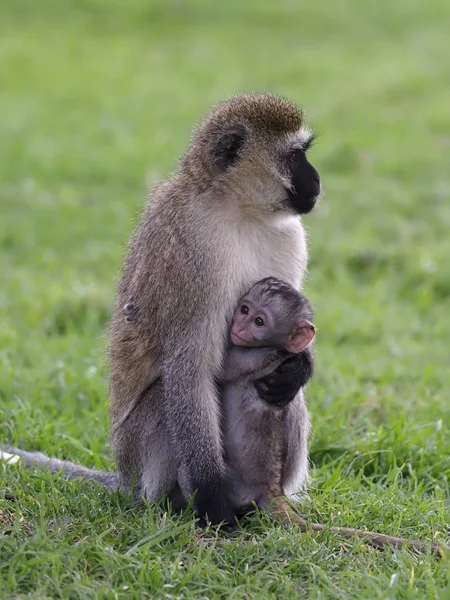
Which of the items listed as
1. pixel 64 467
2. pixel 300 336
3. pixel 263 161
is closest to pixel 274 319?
pixel 300 336

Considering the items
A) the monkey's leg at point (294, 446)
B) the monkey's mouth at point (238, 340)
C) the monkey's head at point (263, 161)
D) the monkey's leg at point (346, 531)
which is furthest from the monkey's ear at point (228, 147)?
the monkey's leg at point (346, 531)

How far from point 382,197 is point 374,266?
5.98ft

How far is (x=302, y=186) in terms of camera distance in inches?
157

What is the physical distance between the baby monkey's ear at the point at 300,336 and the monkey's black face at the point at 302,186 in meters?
0.45

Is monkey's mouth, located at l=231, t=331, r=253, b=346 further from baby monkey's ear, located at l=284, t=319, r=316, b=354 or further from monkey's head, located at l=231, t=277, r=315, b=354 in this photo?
baby monkey's ear, located at l=284, t=319, r=316, b=354

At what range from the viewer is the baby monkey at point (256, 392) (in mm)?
3951

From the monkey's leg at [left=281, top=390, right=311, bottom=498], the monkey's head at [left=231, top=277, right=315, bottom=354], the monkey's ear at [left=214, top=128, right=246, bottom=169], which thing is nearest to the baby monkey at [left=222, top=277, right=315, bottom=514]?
the monkey's head at [left=231, top=277, right=315, bottom=354]

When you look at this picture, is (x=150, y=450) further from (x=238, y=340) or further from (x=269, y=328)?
(x=269, y=328)

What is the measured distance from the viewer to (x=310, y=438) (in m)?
4.94

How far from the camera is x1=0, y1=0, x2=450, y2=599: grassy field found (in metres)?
3.57

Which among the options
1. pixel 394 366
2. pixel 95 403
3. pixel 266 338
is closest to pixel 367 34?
pixel 394 366

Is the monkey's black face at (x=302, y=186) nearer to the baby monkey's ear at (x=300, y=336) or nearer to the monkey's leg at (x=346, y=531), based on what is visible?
the baby monkey's ear at (x=300, y=336)

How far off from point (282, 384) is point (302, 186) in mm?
769

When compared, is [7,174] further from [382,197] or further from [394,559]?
[394,559]
